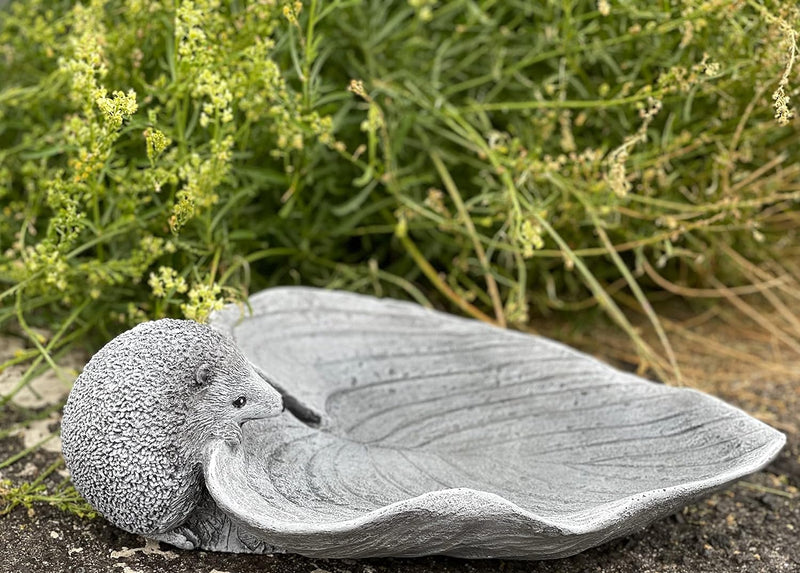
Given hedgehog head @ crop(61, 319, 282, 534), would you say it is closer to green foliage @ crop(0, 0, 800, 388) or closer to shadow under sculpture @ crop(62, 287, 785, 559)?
shadow under sculpture @ crop(62, 287, 785, 559)

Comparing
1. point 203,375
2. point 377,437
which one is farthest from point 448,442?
point 203,375

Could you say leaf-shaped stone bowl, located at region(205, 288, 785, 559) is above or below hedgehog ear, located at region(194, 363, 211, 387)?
below

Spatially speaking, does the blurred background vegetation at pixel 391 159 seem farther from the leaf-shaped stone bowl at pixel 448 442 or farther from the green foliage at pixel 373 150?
the leaf-shaped stone bowl at pixel 448 442

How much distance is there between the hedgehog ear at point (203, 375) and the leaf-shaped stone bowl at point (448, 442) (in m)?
0.07

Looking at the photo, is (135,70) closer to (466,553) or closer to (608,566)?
(466,553)

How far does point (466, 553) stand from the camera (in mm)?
1005

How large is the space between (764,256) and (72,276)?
127 centimetres

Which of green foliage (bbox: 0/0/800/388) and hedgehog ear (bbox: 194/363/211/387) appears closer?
hedgehog ear (bbox: 194/363/211/387)

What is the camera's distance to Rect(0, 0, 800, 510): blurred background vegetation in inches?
47.6

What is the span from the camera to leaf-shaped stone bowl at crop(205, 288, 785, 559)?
92 cm

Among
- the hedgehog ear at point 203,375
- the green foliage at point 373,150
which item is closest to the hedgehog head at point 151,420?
the hedgehog ear at point 203,375

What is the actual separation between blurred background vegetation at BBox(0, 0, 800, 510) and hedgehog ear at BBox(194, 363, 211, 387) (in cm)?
13

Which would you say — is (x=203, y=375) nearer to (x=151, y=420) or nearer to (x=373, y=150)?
(x=151, y=420)

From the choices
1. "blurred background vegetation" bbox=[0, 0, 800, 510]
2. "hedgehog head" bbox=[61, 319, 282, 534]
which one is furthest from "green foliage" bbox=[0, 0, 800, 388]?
"hedgehog head" bbox=[61, 319, 282, 534]
